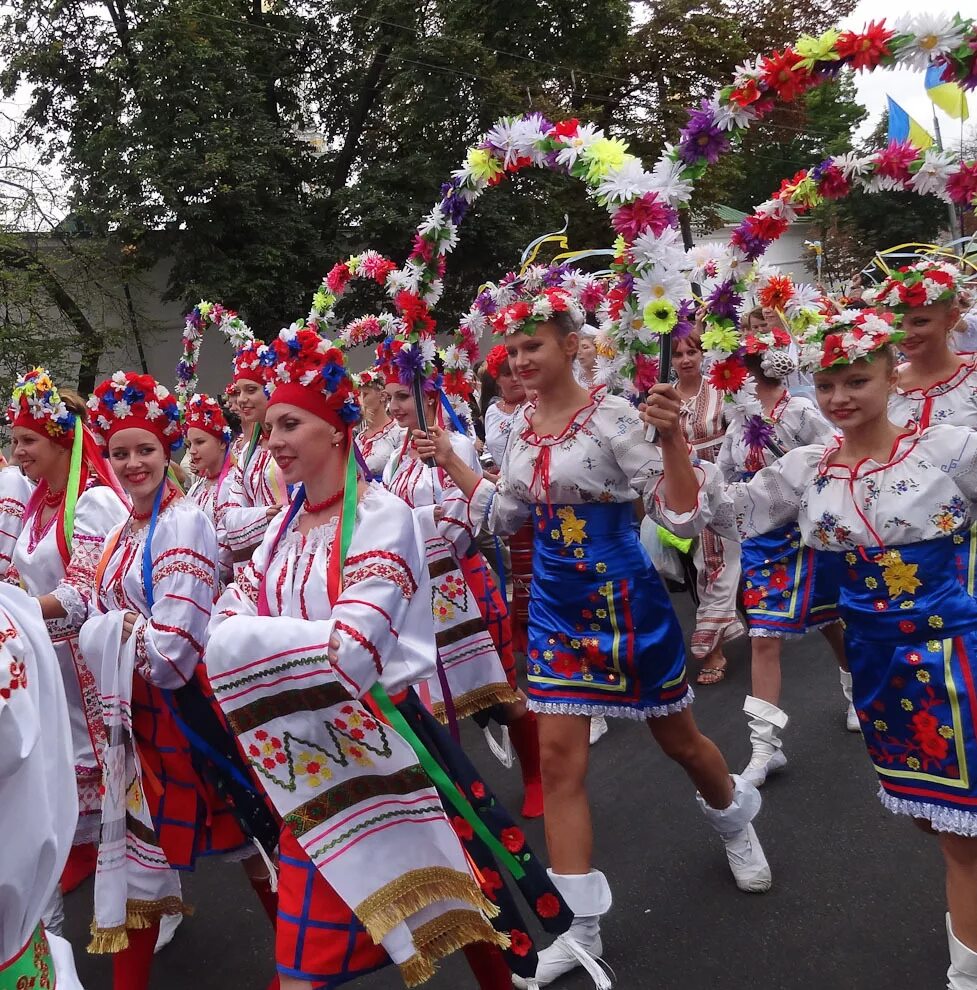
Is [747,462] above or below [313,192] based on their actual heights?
below

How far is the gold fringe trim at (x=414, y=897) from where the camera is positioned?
2393mm

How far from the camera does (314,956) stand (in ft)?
7.94

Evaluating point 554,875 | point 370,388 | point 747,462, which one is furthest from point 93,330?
point 554,875

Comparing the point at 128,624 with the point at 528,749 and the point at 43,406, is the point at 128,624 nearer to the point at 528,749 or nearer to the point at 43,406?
the point at 43,406

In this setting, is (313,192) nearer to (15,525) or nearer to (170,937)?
(15,525)

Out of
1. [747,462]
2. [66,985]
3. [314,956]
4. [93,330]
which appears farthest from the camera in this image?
[93,330]

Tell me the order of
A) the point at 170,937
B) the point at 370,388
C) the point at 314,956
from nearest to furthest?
the point at 314,956 < the point at 170,937 < the point at 370,388

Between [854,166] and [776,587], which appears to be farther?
[776,587]

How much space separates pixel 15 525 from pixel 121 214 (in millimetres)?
11214

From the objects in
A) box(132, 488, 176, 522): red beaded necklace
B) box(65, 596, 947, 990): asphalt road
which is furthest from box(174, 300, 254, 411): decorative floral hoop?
box(65, 596, 947, 990): asphalt road

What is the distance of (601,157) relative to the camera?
9.93 ft

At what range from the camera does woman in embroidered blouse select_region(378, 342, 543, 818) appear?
4.50 m

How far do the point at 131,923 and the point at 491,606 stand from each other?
85.6 inches

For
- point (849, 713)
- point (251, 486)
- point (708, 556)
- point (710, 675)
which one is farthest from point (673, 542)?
point (251, 486)
